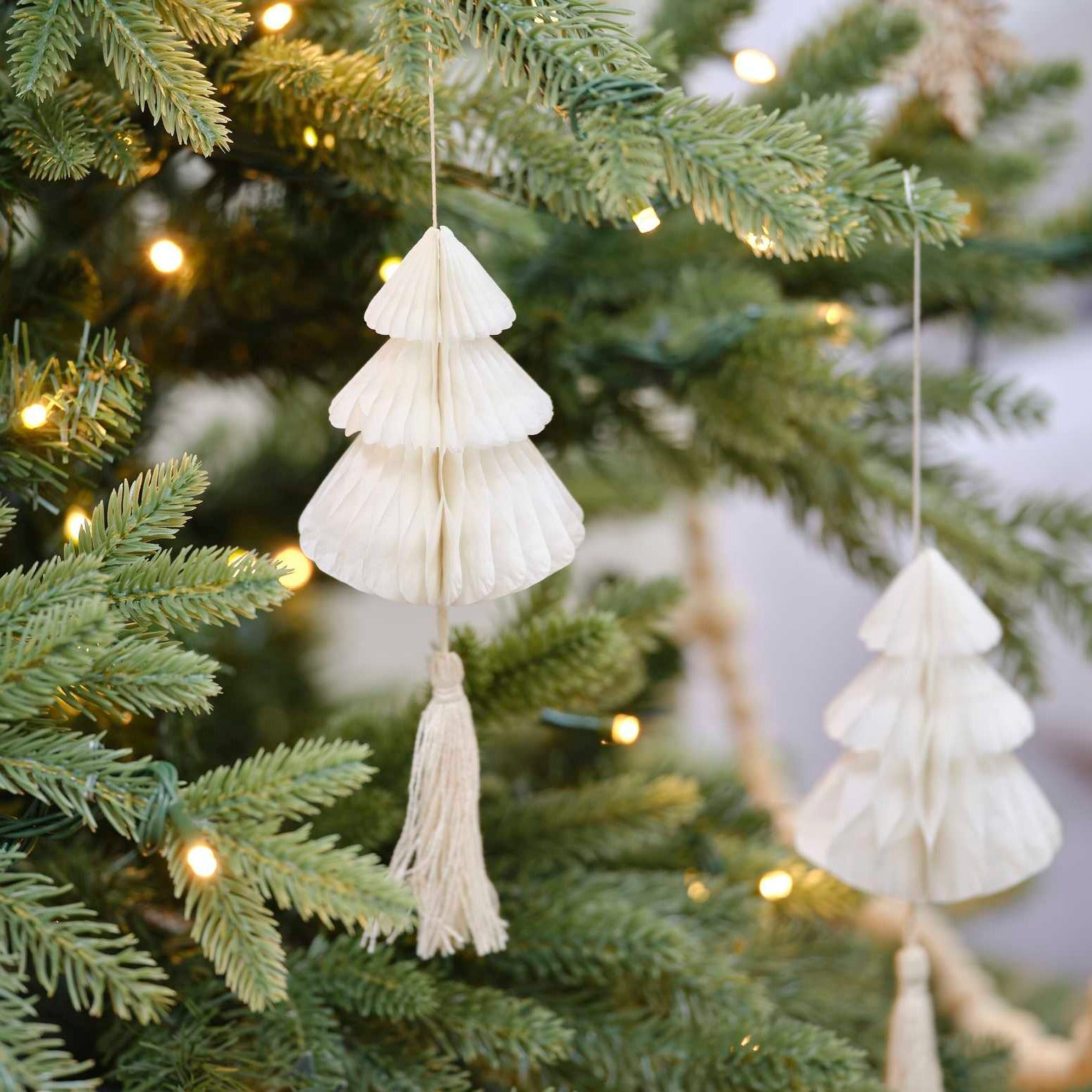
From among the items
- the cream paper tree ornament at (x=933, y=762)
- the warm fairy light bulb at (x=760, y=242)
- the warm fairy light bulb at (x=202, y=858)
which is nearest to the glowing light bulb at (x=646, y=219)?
the warm fairy light bulb at (x=760, y=242)

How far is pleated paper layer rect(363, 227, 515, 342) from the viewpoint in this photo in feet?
1.18

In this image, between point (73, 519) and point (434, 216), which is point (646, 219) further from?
point (73, 519)

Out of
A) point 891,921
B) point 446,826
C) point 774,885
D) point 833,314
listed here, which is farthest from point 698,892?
point 891,921

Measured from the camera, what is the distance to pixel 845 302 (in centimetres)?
68

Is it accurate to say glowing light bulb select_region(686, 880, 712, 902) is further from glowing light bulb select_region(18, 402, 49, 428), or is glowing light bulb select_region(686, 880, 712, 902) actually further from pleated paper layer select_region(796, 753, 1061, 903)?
glowing light bulb select_region(18, 402, 49, 428)

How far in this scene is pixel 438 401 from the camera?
363 millimetres

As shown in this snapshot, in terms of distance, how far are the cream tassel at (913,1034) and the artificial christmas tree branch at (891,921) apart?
24 millimetres

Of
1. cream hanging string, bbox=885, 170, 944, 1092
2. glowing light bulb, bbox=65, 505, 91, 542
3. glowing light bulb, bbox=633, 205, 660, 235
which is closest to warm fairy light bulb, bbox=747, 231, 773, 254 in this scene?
glowing light bulb, bbox=633, 205, 660, 235

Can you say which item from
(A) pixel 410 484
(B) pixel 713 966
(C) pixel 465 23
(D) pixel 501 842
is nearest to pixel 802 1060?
(B) pixel 713 966

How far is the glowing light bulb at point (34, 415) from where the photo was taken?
1.21 ft

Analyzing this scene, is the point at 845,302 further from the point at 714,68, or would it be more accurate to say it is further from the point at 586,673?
the point at 714,68

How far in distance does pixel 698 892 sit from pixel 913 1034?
0.11m

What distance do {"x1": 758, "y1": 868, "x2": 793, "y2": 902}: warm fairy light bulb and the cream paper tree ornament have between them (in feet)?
0.22

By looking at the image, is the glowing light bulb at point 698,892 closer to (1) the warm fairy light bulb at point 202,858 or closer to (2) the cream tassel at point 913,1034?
(2) the cream tassel at point 913,1034
